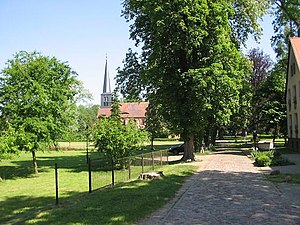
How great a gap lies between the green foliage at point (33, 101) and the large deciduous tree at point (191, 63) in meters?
6.70

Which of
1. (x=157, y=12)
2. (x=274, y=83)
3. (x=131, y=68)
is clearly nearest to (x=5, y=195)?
(x=157, y=12)

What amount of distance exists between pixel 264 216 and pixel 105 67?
11509 cm

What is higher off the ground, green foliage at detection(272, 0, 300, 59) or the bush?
green foliage at detection(272, 0, 300, 59)

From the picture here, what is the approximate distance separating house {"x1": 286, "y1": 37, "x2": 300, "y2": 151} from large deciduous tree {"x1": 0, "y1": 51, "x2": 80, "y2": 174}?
22.4m

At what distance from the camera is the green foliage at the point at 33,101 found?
24.7m

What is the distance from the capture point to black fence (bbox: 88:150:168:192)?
1495 centimetres

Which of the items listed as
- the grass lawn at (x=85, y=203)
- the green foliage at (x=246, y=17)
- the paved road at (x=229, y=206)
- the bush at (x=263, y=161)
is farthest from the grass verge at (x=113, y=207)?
the green foliage at (x=246, y=17)

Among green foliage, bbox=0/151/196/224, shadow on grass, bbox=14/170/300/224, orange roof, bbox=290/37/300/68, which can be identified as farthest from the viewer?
orange roof, bbox=290/37/300/68

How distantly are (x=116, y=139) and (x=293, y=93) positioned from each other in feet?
75.3

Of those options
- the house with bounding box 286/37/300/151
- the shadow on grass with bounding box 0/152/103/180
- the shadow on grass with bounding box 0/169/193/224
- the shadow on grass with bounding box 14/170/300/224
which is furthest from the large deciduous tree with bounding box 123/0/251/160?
the shadow on grass with bounding box 0/169/193/224

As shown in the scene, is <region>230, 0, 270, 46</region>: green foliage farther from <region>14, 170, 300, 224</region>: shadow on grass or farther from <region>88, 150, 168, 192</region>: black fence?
<region>14, 170, 300, 224</region>: shadow on grass

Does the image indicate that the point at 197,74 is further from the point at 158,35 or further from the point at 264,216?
the point at 264,216

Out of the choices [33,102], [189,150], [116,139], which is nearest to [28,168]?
[33,102]

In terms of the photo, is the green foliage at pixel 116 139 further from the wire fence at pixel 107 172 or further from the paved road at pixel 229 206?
the paved road at pixel 229 206
